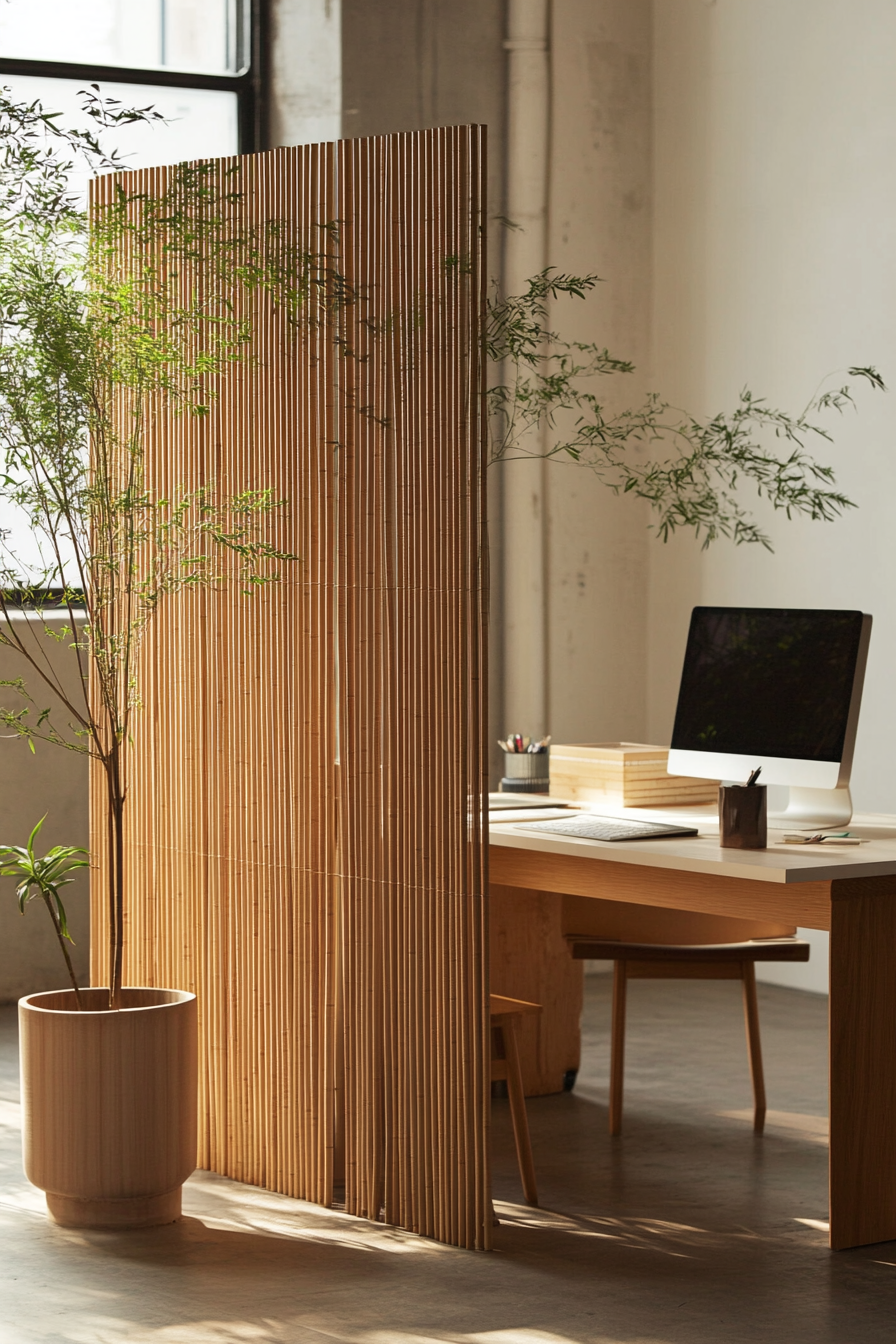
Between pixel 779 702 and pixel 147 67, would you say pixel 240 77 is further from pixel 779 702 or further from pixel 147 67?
pixel 779 702

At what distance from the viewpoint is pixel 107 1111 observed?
386 centimetres

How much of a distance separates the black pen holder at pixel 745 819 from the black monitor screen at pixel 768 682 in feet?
1.11

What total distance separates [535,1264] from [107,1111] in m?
0.94

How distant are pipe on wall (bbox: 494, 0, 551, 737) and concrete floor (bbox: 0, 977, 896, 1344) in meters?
2.62

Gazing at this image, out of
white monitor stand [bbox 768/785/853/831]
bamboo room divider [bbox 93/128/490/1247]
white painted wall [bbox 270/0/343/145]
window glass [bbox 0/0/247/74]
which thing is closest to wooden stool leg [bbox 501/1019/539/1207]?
bamboo room divider [bbox 93/128/490/1247]

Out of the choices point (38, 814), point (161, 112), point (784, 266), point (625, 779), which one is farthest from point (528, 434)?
point (625, 779)

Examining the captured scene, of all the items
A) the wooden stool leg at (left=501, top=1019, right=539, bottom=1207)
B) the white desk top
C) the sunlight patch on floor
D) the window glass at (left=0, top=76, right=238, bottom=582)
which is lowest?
the sunlight patch on floor

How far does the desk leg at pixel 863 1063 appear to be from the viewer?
378 cm

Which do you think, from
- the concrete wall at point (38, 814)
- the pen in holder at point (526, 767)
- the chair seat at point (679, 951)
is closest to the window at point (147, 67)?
the concrete wall at point (38, 814)

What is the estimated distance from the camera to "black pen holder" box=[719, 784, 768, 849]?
398cm

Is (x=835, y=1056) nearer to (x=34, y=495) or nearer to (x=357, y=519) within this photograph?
(x=357, y=519)

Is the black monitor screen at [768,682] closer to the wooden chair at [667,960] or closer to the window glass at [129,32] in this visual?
the wooden chair at [667,960]

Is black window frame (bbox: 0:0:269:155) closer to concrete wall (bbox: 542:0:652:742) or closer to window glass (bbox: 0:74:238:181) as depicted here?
window glass (bbox: 0:74:238:181)

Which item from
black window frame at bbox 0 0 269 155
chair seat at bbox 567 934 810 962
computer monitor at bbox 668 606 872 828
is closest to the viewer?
computer monitor at bbox 668 606 872 828
